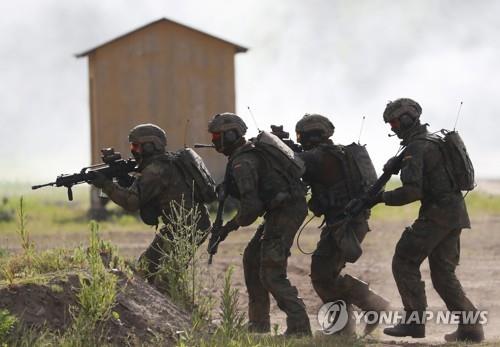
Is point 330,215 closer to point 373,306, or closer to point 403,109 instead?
point 373,306

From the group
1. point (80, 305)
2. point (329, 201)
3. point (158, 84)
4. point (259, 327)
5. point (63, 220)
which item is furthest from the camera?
point (158, 84)

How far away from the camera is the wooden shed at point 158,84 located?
30156 mm

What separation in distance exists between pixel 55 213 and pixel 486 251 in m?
14.6

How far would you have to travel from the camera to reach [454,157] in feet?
33.4

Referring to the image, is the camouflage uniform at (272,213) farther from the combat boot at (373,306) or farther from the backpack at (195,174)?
the combat boot at (373,306)

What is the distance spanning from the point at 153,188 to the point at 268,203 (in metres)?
1.26

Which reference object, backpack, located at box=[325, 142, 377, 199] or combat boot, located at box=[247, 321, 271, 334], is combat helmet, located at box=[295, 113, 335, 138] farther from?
combat boot, located at box=[247, 321, 271, 334]

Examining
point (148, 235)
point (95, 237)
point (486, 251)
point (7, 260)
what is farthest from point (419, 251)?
point (148, 235)

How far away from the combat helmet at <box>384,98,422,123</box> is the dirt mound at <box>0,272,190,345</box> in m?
2.59

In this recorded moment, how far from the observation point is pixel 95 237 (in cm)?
910

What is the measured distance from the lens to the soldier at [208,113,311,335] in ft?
33.4

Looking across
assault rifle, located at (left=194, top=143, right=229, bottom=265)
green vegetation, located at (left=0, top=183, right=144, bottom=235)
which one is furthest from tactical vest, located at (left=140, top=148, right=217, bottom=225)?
green vegetation, located at (left=0, top=183, right=144, bottom=235)

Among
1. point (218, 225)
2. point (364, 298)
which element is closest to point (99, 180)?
point (218, 225)

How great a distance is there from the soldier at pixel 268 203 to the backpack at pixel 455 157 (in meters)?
1.28
